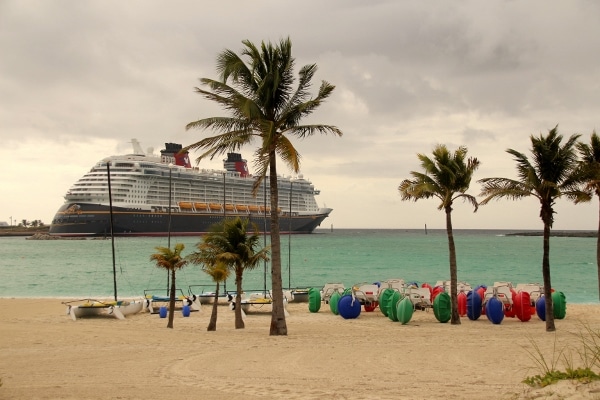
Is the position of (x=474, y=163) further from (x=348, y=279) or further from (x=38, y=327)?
(x=348, y=279)

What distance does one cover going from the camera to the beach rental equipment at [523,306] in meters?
18.5

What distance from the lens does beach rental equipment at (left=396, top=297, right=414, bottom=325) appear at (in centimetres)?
1770

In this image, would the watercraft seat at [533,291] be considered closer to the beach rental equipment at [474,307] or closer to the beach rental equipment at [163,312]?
the beach rental equipment at [474,307]

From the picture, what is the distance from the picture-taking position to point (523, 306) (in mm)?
18547

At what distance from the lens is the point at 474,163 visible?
56.2 ft

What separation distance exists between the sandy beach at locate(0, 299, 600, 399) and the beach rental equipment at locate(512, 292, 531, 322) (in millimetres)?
398

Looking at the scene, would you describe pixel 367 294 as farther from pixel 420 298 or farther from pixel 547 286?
pixel 547 286

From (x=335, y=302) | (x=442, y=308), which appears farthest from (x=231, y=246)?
(x=442, y=308)

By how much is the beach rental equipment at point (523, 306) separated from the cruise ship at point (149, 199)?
6765 centimetres

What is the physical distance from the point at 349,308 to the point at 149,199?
78.8 m

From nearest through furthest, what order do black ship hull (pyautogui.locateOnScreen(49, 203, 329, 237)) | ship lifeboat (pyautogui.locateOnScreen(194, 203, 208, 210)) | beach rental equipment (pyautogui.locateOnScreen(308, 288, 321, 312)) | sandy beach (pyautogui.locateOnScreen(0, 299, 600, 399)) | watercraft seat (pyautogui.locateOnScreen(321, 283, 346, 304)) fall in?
sandy beach (pyautogui.locateOnScreen(0, 299, 600, 399))
beach rental equipment (pyautogui.locateOnScreen(308, 288, 321, 312))
watercraft seat (pyautogui.locateOnScreen(321, 283, 346, 304))
black ship hull (pyautogui.locateOnScreen(49, 203, 329, 237))
ship lifeboat (pyautogui.locateOnScreen(194, 203, 208, 210))

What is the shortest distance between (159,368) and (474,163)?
10940mm

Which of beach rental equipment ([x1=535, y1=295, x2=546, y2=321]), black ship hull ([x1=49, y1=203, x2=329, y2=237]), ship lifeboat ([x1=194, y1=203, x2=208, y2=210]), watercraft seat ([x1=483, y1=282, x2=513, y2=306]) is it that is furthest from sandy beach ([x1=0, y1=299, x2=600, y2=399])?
ship lifeboat ([x1=194, y1=203, x2=208, y2=210])

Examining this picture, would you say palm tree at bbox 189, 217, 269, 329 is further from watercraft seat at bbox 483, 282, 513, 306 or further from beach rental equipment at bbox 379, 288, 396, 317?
watercraft seat at bbox 483, 282, 513, 306
